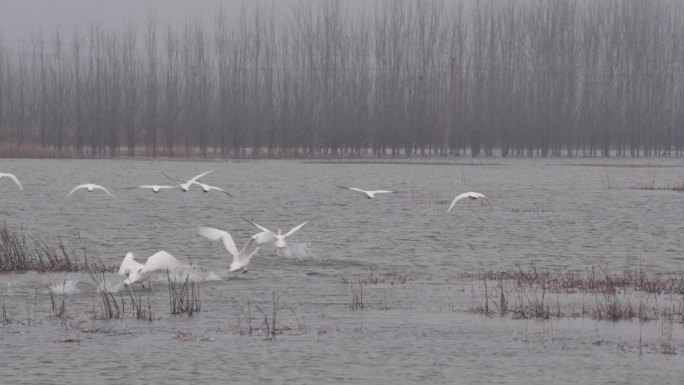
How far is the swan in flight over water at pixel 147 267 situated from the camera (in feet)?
53.8

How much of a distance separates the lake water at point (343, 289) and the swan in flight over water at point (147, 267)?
11.1 inches

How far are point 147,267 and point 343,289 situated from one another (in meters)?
2.98

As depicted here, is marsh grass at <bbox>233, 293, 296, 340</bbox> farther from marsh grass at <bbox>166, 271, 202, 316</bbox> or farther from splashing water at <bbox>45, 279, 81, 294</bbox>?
splashing water at <bbox>45, 279, 81, 294</bbox>

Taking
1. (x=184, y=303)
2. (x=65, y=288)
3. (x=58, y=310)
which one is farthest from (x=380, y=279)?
(x=58, y=310)

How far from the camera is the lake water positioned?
11750 mm

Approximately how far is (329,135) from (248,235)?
55.3 metres

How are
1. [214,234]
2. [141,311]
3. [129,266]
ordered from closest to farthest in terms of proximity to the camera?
[141,311], [129,266], [214,234]

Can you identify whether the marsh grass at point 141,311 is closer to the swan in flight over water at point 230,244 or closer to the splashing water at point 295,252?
the swan in flight over water at point 230,244

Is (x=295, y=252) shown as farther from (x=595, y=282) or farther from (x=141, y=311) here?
(x=141, y=311)

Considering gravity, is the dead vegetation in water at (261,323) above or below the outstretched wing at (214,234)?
below

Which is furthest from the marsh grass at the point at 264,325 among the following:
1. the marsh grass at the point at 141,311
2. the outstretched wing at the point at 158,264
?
the outstretched wing at the point at 158,264

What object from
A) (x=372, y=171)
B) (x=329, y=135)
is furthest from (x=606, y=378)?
(x=329, y=135)

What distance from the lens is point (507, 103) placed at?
87.3m

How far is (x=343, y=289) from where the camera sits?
1756 centimetres
